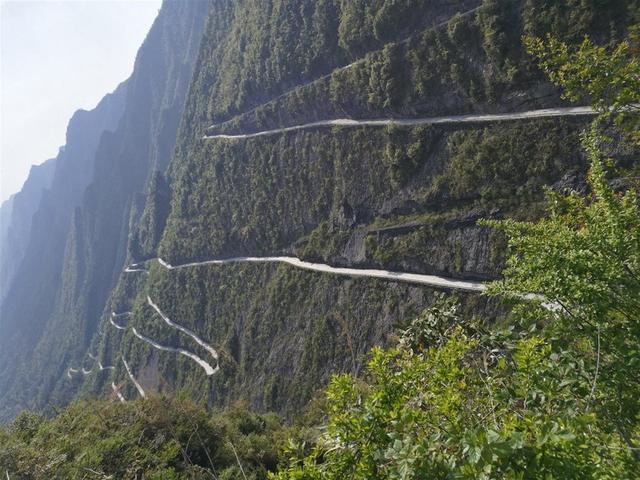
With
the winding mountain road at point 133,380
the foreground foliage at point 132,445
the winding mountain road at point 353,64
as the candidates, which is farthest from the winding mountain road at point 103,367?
the foreground foliage at point 132,445

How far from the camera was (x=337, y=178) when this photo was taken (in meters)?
50.8

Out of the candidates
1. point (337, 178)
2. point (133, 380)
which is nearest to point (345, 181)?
point (337, 178)

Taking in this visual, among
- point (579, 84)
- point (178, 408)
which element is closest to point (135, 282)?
point (178, 408)

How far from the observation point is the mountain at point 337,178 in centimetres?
3381

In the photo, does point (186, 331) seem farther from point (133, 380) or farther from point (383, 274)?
point (383, 274)

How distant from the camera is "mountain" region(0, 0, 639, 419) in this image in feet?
111

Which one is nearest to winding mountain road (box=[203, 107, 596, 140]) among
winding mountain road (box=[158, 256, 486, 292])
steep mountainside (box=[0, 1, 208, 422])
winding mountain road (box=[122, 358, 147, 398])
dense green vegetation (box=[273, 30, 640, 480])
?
winding mountain road (box=[158, 256, 486, 292])

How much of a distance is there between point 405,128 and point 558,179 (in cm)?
1719

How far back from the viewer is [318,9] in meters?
59.1

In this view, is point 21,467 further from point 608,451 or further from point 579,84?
point 579,84

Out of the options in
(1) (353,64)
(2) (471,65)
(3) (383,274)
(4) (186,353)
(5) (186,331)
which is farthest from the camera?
(5) (186,331)

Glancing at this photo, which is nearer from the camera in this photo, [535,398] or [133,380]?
[535,398]

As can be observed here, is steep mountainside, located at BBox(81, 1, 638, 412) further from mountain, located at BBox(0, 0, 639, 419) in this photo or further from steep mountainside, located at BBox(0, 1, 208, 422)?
steep mountainside, located at BBox(0, 1, 208, 422)

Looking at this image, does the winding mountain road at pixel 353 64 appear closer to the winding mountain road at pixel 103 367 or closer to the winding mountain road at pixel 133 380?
the winding mountain road at pixel 133 380
